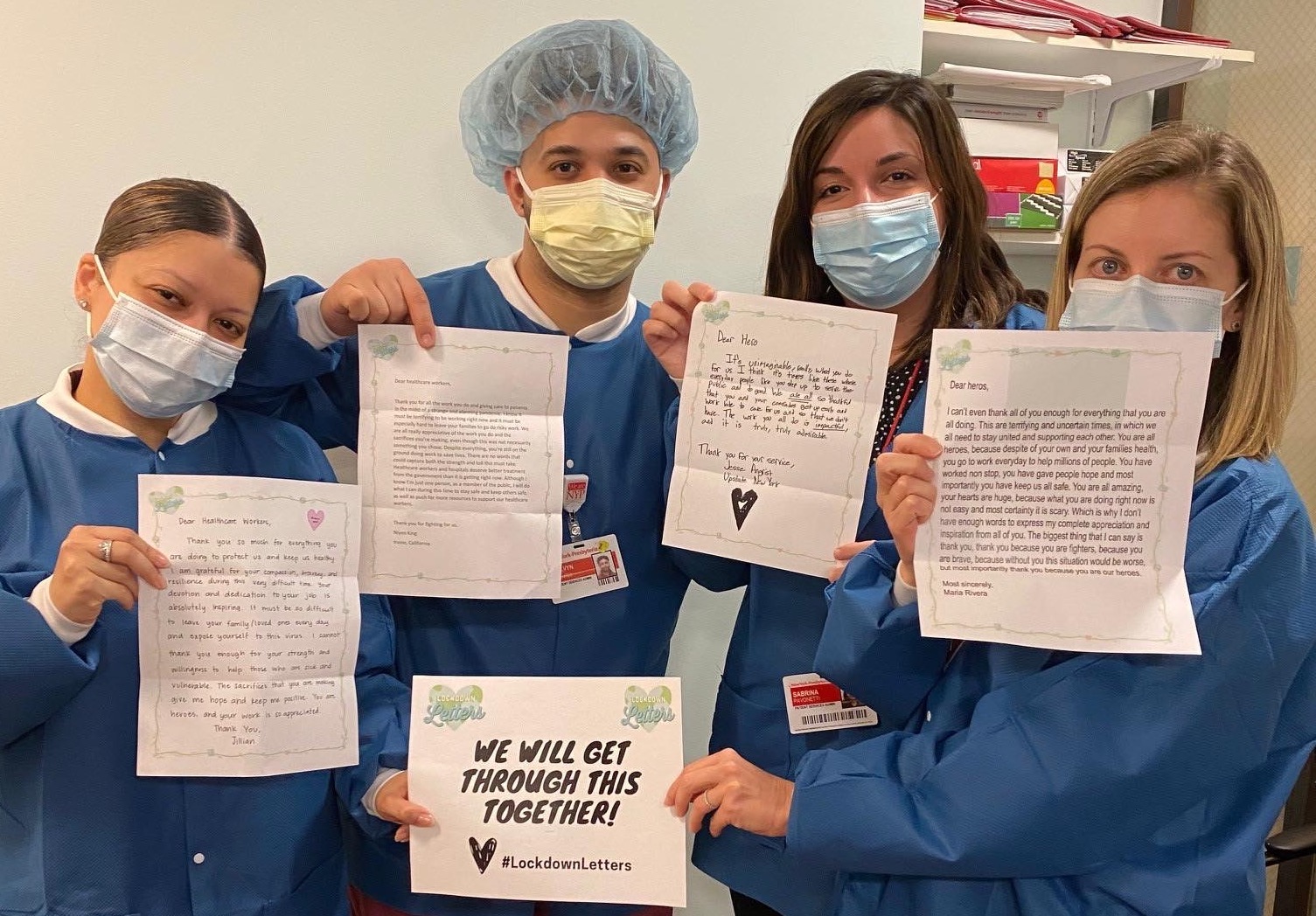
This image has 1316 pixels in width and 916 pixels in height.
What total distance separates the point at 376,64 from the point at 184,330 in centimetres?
85

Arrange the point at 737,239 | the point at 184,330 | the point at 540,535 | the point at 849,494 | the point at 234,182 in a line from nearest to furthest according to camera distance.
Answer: the point at 184,330, the point at 849,494, the point at 540,535, the point at 234,182, the point at 737,239

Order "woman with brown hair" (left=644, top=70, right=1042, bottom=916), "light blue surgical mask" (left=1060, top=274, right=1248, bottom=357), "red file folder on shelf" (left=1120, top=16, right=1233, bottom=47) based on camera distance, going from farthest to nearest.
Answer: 1. "red file folder on shelf" (left=1120, top=16, right=1233, bottom=47)
2. "woman with brown hair" (left=644, top=70, right=1042, bottom=916)
3. "light blue surgical mask" (left=1060, top=274, right=1248, bottom=357)

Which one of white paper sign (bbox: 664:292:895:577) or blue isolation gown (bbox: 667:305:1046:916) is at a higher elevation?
white paper sign (bbox: 664:292:895:577)

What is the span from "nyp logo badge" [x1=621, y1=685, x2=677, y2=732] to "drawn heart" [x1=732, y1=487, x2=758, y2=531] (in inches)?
11.4

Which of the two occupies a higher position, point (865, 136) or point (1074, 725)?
point (865, 136)

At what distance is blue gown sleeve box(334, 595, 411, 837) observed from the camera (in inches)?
57.1

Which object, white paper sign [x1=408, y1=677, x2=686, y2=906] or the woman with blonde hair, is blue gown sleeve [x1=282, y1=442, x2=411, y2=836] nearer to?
white paper sign [x1=408, y1=677, x2=686, y2=906]

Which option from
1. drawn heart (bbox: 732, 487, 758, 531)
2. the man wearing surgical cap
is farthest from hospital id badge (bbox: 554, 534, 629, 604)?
drawn heart (bbox: 732, 487, 758, 531)

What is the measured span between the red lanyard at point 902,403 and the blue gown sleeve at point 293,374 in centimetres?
89

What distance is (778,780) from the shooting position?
1.34 m

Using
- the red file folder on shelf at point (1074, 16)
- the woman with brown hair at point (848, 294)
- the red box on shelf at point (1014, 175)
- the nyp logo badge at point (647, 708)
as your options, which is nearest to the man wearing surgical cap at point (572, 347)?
the woman with brown hair at point (848, 294)

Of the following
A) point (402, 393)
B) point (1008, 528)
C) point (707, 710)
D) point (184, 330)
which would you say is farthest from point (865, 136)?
point (707, 710)

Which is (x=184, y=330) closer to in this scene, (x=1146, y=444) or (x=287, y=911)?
(x=287, y=911)

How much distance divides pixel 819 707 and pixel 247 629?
86 centimetres
